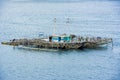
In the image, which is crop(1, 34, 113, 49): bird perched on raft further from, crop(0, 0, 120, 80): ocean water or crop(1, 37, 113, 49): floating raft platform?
crop(0, 0, 120, 80): ocean water

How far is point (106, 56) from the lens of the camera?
6141cm

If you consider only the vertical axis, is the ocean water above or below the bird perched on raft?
below

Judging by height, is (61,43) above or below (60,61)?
above

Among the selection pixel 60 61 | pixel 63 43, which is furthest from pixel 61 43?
pixel 60 61

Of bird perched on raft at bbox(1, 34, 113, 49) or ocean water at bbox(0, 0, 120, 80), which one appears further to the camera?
bird perched on raft at bbox(1, 34, 113, 49)

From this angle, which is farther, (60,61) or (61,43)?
(61,43)

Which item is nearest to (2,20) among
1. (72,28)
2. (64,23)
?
(64,23)

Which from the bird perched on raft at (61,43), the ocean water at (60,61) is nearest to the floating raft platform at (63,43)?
the bird perched on raft at (61,43)

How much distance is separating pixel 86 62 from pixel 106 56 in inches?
171

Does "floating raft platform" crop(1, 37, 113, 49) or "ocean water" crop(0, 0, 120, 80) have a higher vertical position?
"floating raft platform" crop(1, 37, 113, 49)

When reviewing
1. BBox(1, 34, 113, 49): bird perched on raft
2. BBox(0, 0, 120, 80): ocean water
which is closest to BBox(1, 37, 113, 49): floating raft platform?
BBox(1, 34, 113, 49): bird perched on raft

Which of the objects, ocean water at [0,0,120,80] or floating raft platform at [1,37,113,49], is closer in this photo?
ocean water at [0,0,120,80]

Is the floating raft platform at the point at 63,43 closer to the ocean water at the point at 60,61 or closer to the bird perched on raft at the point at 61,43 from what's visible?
the bird perched on raft at the point at 61,43

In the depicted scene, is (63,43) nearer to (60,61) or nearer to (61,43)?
(61,43)
